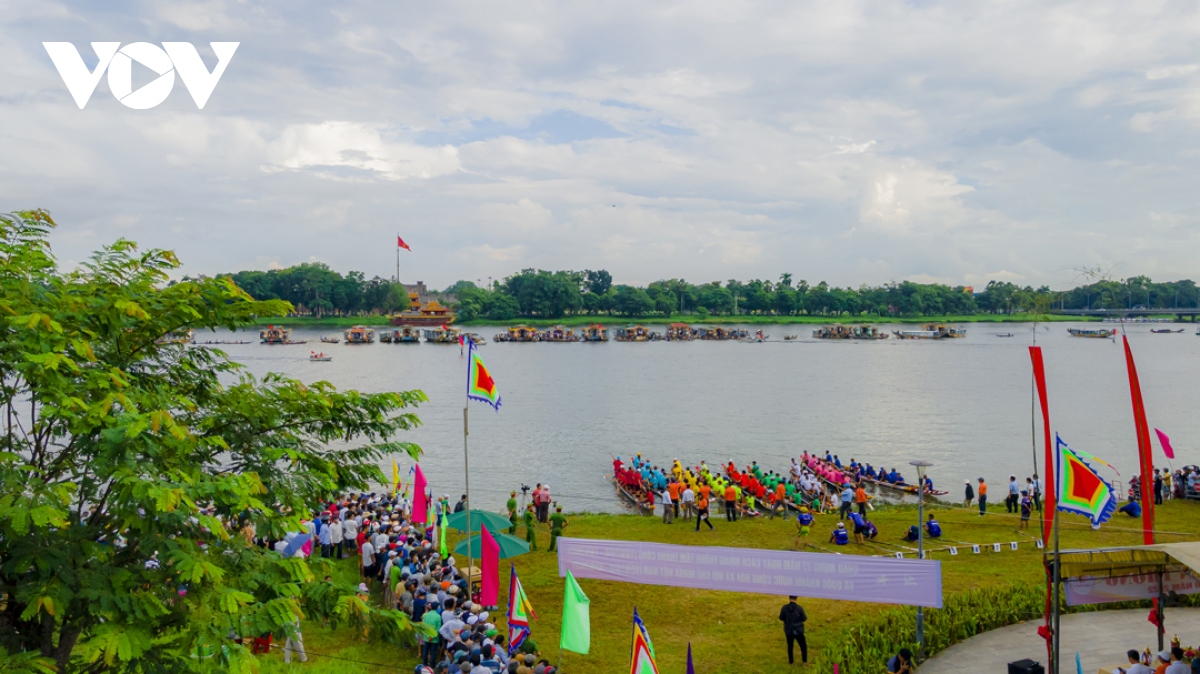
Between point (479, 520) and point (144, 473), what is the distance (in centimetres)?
Answer: 1067

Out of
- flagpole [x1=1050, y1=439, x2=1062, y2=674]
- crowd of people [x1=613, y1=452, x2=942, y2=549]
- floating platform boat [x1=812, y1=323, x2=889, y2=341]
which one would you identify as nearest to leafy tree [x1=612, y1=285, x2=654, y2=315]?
floating platform boat [x1=812, y1=323, x2=889, y2=341]

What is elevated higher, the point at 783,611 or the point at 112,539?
the point at 112,539

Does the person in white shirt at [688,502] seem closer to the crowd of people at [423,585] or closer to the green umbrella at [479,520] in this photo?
the crowd of people at [423,585]

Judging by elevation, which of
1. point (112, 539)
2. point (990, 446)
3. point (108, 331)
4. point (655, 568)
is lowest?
point (990, 446)

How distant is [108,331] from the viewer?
7.55 metres

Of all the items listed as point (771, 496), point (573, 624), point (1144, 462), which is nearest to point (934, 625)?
point (1144, 462)

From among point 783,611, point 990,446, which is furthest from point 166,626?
point 990,446

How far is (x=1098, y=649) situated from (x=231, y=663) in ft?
45.3

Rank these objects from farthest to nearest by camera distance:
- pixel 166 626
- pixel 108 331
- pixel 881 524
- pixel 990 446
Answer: pixel 990 446, pixel 881 524, pixel 108 331, pixel 166 626

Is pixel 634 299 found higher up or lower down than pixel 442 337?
higher up

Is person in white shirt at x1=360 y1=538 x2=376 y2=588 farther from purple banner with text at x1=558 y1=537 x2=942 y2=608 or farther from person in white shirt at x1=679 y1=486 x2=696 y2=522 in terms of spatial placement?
person in white shirt at x1=679 y1=486 x2=696 y2=522

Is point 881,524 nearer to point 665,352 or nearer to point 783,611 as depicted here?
point 783,611

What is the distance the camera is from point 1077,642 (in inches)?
537

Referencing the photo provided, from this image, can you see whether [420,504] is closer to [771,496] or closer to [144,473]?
[771,496]
